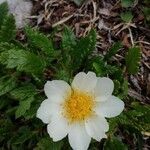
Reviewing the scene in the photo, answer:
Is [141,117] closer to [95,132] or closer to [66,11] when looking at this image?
[95,132]

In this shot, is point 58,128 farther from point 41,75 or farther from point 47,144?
point 41,75

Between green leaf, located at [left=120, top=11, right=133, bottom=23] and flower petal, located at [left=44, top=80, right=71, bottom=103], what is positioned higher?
green leaf, located at [left=120, top=11, right=133, bottom=23]

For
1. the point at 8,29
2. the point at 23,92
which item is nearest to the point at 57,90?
the point at 23,92

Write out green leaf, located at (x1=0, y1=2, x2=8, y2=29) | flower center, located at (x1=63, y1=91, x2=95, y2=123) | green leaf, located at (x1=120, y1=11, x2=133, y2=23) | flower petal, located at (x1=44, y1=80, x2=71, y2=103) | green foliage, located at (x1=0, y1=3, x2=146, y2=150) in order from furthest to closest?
1. green leaf, located at (x1=120, y1=11, x2=133, y2=23)
2. green leaf, located at (x1=0, y1=2, x2=8, y2=29)
3. green foliage, located at (x1=0, y1=3, x2=146, y2=150)
4. flower center, located at (x1=63, y1=91, x2=95, y2=123)
5. flower petal, located at (x1=44, y1=80, x2=71, y2=103)

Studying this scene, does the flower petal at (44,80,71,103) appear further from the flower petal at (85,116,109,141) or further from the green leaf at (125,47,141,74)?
the green leaf at (125,47,141,74)

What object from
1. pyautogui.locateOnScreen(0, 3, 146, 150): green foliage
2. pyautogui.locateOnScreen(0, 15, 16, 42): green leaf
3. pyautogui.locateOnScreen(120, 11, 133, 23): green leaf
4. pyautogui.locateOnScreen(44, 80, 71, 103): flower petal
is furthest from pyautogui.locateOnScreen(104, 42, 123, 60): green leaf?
pyautogui.locateOnScreen(0, 15, 16, 42): green leaf

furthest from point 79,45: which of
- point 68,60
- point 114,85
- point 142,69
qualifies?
point 142,69

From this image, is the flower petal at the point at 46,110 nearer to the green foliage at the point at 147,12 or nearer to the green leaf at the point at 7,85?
the green leaf at the point at 7,85
